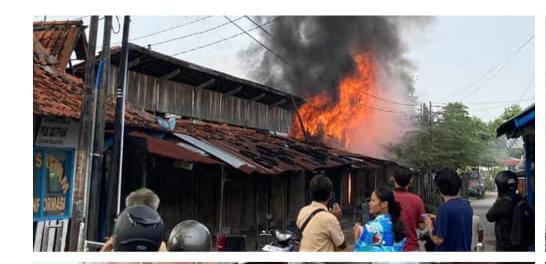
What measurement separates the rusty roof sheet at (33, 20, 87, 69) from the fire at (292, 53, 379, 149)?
2.54m

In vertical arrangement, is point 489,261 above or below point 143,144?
below

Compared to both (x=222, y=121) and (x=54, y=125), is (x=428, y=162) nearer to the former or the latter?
(x=222, y=121)

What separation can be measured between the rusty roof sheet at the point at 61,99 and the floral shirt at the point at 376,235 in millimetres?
2402

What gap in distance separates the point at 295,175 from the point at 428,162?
1.60 metres

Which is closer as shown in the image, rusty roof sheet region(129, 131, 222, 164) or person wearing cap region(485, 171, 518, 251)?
person wearing cap region(485, 171, 518, 251)

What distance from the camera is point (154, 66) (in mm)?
5438

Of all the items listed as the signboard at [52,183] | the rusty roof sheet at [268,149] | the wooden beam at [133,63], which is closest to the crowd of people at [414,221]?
the signboard at [52,183]

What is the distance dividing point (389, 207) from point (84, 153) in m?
2.26

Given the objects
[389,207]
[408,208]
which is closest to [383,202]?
[389,207]

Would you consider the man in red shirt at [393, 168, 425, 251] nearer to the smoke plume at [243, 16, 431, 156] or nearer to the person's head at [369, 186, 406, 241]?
the person's head at [369, 186, 406, 241]

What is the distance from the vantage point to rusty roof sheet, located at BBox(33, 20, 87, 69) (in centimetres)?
518

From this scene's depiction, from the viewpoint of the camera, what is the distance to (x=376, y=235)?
239 cm

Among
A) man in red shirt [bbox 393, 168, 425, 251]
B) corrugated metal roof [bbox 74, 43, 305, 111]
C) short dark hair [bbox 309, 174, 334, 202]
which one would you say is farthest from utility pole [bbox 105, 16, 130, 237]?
man in red shirt [bbox 393, 168, 425, 251]
